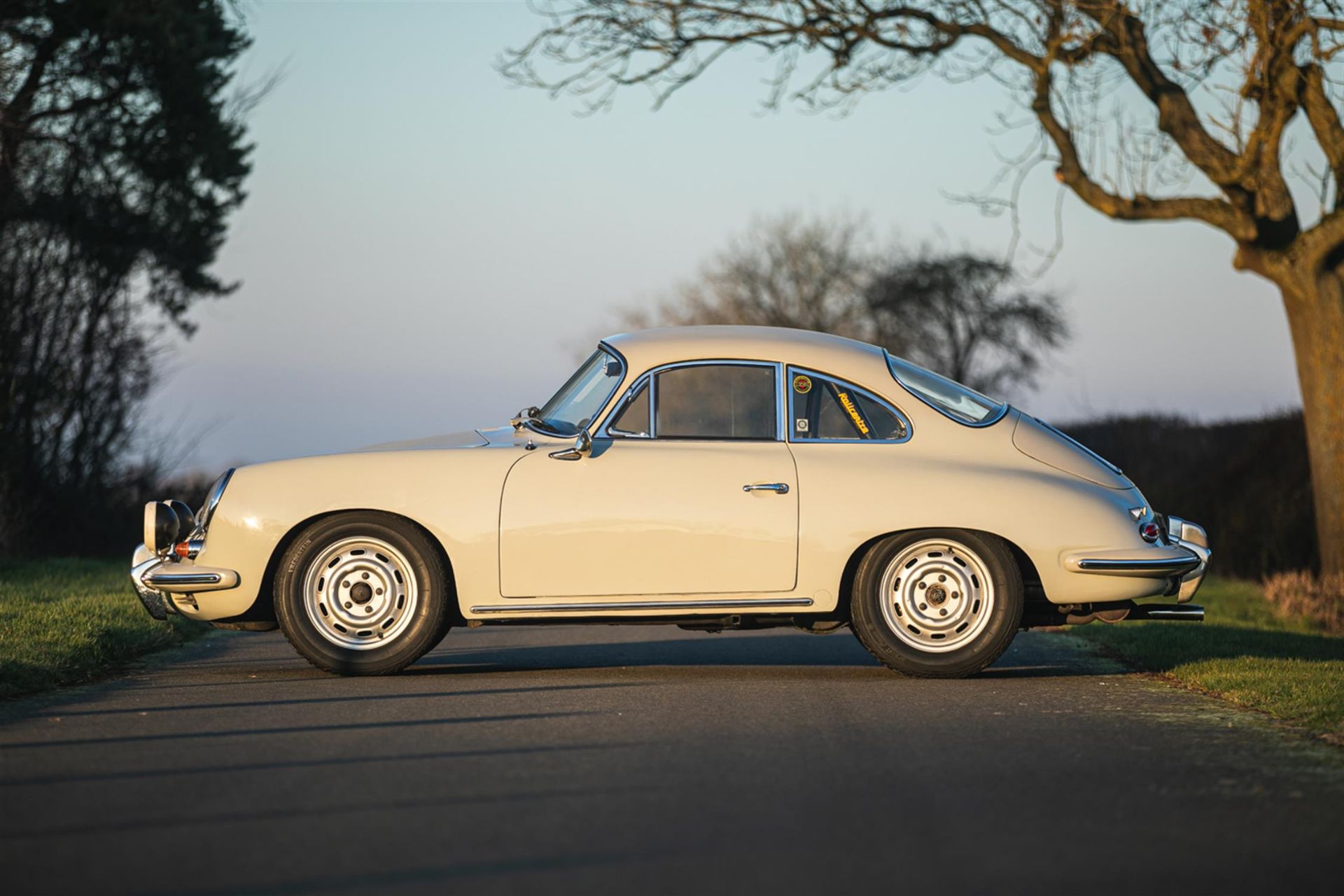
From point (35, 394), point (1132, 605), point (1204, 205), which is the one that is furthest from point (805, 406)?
point (35, 394)

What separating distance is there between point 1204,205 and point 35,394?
14005 millimetres

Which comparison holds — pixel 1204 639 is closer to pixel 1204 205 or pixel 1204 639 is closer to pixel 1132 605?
pixel 1132 605

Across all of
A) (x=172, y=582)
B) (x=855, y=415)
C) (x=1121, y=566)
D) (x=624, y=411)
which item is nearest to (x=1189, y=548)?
(x=1121, y=566)

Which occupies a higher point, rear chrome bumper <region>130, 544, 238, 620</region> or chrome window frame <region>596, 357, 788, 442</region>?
chrome window frame <region>596, 357, 788, 442</region>

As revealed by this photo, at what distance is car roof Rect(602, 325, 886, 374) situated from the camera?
8500 millimetres

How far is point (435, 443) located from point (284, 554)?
3.22 feet

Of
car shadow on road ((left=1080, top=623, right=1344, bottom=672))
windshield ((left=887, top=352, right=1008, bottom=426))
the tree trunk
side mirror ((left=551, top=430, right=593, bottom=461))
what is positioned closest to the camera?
side mirror ((left=551, top=430, right=593, bottom=461))

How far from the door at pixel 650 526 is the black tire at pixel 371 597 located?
1.25 feet

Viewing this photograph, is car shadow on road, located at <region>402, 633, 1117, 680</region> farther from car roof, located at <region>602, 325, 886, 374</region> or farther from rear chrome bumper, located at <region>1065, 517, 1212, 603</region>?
car roof, located at <region>602, 325, 886, 374</region>

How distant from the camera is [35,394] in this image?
20.3 metres

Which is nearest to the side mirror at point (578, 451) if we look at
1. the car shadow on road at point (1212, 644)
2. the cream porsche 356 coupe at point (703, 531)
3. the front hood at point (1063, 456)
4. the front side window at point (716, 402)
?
Answer: the cream porsche 356 coupe at point (703, 531)

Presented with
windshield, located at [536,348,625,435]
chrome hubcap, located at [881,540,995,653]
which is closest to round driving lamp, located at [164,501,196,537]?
windshield, located at [536,348,625,435]

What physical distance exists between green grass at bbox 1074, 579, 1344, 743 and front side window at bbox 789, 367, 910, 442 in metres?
2.06

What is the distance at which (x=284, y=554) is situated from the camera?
8.34m
